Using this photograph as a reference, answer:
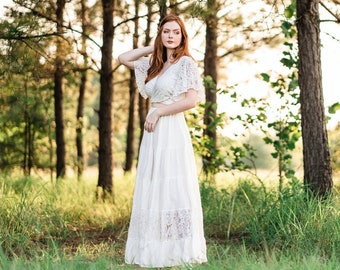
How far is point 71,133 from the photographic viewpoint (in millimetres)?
17094

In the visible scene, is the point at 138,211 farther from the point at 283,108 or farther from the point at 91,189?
the point at 91,189

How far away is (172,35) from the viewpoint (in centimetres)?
477

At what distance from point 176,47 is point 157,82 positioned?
1.06 ft

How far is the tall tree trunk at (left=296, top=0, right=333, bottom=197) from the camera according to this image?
6324mm

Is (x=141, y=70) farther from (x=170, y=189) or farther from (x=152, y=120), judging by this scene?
Result: (x=170, y=189)

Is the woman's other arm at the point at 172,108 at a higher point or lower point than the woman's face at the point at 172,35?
lower

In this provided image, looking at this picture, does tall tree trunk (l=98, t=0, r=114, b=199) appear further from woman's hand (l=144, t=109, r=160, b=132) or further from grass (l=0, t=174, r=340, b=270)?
woman's hand (l=144, t=109, r=160, b=132)

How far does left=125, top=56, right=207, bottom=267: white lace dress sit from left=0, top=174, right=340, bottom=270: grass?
0.27 m

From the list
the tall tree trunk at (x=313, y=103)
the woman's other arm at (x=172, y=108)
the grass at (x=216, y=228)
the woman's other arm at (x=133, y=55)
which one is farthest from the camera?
the tall tree trunk at (x=313, y=103)

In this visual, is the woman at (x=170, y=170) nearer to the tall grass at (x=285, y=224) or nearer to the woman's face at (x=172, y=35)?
the woman's face at (x=172, y=35)

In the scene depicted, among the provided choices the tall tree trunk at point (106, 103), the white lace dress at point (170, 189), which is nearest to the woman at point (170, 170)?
the white lace dress at point (170, 189)

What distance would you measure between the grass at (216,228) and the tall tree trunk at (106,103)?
0.98m

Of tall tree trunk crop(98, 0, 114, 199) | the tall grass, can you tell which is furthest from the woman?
tall tree trunk crop(98, 0, 114, 199)

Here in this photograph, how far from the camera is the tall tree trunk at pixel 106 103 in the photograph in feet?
28.3
